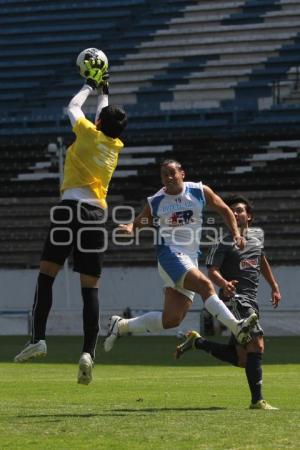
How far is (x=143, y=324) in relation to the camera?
11109mm

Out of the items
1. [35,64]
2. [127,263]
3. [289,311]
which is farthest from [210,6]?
[289,311]

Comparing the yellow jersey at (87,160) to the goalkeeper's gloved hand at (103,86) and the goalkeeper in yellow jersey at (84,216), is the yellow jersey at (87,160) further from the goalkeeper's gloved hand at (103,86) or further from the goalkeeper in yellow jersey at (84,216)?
the goalkeeper's gloved hand at (103,86)

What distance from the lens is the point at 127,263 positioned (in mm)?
27031

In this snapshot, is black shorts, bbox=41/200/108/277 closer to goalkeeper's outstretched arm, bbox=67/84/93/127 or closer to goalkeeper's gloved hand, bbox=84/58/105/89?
goalkeeper's outstretched arm, bbox=67/84/93/127

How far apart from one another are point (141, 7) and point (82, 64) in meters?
23.7

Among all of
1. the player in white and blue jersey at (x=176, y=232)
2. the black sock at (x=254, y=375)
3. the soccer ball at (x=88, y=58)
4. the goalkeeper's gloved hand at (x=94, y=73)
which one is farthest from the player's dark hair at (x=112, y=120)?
the black sock at (x=254, y=375)

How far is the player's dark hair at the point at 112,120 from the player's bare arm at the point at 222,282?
143 centimetres

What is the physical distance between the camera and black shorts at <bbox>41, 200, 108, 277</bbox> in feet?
33.1

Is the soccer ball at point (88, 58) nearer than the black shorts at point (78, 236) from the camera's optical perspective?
No

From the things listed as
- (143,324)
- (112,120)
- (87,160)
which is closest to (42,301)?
(143,324)

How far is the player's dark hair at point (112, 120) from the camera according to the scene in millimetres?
10453

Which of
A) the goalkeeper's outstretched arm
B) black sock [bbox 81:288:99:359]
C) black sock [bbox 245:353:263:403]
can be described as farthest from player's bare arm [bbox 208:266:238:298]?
the goalkeeper's outstretched arm

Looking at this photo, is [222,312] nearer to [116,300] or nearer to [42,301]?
[42,301]

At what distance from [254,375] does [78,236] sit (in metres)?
1.90
